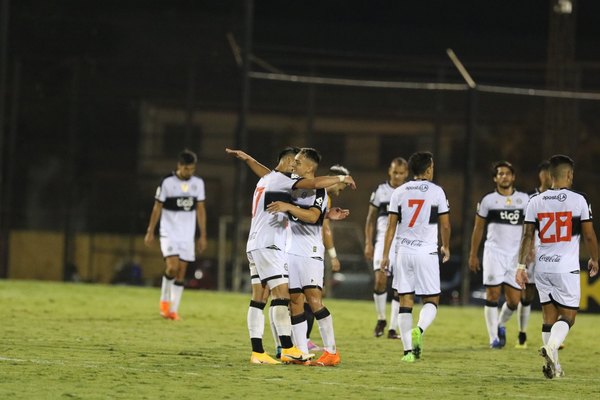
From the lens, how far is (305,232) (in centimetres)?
1215

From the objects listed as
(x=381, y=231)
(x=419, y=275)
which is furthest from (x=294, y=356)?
(x=381, y=231)

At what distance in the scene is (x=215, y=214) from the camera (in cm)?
2612

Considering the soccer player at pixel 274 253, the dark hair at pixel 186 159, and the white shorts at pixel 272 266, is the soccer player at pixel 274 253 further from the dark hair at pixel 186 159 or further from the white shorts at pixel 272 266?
the dark hair at pixel 186 159

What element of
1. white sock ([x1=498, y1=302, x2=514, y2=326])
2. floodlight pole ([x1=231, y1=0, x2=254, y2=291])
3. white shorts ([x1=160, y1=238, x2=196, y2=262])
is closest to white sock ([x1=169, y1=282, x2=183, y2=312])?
white shorts ([x1=160, y1=238, x2=196, y2=262])

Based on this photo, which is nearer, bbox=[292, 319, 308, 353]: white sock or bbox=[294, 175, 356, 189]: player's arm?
bbox=[294, 175, 356, 189]: player's arm

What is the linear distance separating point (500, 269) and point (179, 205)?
505 cm

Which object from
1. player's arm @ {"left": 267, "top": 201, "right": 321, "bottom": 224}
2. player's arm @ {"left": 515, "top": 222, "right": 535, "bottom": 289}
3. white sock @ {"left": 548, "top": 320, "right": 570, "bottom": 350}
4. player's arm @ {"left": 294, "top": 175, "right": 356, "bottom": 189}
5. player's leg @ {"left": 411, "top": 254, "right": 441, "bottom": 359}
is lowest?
white sock @ {"left": 548, "top": 320, "right": 570, "bottom": 350}

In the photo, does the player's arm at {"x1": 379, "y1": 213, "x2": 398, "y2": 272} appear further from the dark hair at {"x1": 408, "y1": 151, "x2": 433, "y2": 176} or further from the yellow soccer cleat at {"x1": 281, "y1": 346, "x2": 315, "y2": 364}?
the yellow soccer cleat at {"x1": 281, "y1": 346, "x2": 315, "y2": 364}

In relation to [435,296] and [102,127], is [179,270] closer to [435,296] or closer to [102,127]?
[435,296]

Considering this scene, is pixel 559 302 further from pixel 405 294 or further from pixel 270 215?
pixel 270 215

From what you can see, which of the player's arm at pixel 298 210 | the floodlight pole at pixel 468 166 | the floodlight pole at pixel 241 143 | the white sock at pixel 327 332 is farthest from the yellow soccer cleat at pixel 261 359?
the floodlight pole at pixel 241 143

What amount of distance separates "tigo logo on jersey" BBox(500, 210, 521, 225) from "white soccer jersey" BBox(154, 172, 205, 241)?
15.5 ft

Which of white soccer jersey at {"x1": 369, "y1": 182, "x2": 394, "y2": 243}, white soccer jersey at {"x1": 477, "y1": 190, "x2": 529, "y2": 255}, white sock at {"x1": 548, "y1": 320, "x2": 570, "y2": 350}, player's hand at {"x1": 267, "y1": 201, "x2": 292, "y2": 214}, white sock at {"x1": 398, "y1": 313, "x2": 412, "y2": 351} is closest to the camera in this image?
white sock at {"x1": 548, "y1": 320, "x2": 570, "y2": 350}

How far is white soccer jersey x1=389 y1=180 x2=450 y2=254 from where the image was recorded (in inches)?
517
